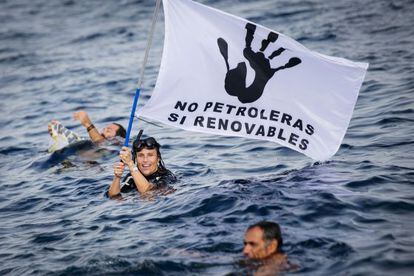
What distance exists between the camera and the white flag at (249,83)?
10195 millimetres

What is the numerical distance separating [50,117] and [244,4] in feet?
43.3

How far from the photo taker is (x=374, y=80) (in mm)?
17797

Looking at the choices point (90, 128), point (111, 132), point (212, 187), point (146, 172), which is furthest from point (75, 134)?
point (212, 187)

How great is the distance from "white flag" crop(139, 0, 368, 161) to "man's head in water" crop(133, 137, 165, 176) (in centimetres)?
153

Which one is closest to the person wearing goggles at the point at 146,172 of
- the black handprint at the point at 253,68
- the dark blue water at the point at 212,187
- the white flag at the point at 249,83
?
the dark blue water at the point at 212,187

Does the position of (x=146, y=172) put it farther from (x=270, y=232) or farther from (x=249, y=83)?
(x=270, y=232)

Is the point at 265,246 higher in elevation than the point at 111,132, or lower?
lower

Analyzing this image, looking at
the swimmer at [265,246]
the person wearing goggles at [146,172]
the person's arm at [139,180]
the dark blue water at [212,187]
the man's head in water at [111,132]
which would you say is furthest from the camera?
the man's head in water at [111,132]

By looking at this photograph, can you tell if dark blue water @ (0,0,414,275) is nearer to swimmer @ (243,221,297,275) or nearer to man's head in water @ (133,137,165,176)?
swimmer @ (243,221,297,275)

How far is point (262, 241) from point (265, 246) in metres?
0.09

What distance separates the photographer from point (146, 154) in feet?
37.9

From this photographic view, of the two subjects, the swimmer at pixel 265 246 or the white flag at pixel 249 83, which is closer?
the swimmer at pixel 265 246

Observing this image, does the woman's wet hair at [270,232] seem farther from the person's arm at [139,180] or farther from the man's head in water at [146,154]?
the man's head in water at [146,154]

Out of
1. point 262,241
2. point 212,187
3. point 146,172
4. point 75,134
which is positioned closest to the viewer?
point 262,241
